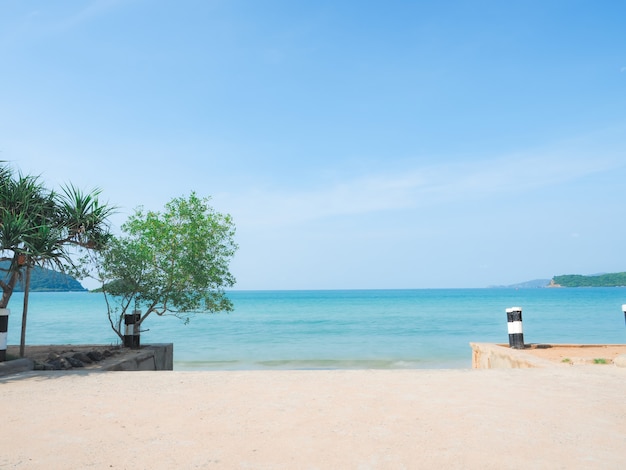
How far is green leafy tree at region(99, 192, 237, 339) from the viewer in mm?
12852

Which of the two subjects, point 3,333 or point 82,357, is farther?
point 82,357

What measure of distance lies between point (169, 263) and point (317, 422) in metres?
9.71

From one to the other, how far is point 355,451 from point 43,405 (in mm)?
3688

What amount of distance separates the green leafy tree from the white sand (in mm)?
5717

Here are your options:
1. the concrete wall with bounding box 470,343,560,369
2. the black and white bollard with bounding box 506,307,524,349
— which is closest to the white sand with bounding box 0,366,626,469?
the concrete wall with bounding box 470,343,560,369

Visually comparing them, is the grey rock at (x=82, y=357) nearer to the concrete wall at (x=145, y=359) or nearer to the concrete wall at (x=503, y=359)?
the concrete wall at (x=145, y=359)

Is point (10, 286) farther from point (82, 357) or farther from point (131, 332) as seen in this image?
point (131, 332)

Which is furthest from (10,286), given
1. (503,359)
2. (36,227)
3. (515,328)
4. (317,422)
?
(515,328)

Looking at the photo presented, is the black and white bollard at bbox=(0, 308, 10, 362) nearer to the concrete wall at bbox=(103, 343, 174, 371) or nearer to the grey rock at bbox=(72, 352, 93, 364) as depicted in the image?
the grey rock at bbox=(72, 352, 93, 364)

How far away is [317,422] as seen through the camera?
4.61 meters

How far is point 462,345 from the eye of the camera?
84.9ft

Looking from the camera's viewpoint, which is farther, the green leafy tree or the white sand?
the green leafy tree

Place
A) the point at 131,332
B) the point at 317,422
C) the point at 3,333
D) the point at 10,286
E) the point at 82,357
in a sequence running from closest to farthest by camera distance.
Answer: the point at 317,422 < the point at 3,333 < the point at 82,357 < the point at 10,286 < the point at 131,332

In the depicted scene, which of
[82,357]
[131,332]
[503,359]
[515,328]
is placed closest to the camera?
[82,357]
